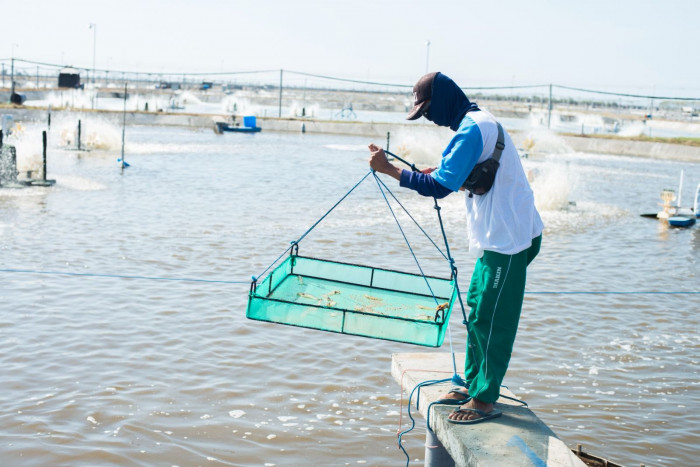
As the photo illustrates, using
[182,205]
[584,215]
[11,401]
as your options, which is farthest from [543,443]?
[584,215]

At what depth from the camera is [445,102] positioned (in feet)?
13.0

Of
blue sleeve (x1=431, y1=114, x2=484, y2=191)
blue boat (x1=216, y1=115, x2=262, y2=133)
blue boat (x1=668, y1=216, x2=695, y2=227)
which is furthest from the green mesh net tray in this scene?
blue boat (x1=216, y1=115, x2=262, y2=133)

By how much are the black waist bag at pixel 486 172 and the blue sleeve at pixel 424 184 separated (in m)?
0.13

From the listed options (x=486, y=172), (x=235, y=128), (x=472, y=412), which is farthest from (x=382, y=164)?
(x=235, y=128)

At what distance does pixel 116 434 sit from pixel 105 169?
758 inches

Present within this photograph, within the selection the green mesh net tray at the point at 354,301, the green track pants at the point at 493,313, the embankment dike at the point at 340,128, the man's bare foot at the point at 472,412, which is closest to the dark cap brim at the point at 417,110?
the green track pants at the point at 493,313

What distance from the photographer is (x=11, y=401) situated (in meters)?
6.04

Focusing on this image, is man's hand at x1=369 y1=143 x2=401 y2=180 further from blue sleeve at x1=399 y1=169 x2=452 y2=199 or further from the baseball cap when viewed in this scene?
the baseball cap

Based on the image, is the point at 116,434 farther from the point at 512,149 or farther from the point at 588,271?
the point at 588,271

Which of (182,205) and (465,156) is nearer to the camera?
(465,156)

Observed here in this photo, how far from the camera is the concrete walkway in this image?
3.58 m

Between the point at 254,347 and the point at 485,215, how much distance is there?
4253 millimetres

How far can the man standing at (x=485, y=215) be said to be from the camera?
149 inches

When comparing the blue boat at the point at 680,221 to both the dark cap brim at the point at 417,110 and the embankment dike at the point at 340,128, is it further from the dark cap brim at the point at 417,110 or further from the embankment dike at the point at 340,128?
the embankment dike at the point at 340,128
